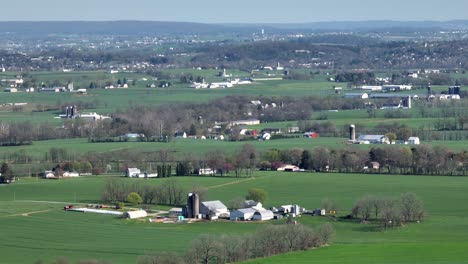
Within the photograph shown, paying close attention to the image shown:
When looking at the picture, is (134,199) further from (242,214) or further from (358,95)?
(358,95)

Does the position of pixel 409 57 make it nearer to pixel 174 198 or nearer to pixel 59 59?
pixel 59 59

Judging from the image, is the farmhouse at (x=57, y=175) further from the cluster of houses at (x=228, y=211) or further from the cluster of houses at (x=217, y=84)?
Result: the cluster of houses at (x=217, y=84)

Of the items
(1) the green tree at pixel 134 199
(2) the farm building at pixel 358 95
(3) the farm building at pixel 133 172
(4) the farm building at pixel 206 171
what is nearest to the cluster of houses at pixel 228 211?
(1) the green tree at pixel 134 199

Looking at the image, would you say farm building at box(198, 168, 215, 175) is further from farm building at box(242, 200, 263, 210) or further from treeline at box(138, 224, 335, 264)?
treeline at box(138, 224, 335, 264)

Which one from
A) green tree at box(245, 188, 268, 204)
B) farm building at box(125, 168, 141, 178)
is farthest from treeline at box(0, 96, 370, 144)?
green tree at box(245, 188, 268, 204)

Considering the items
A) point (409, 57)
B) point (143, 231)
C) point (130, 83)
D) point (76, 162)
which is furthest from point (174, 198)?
point (409, 57)
